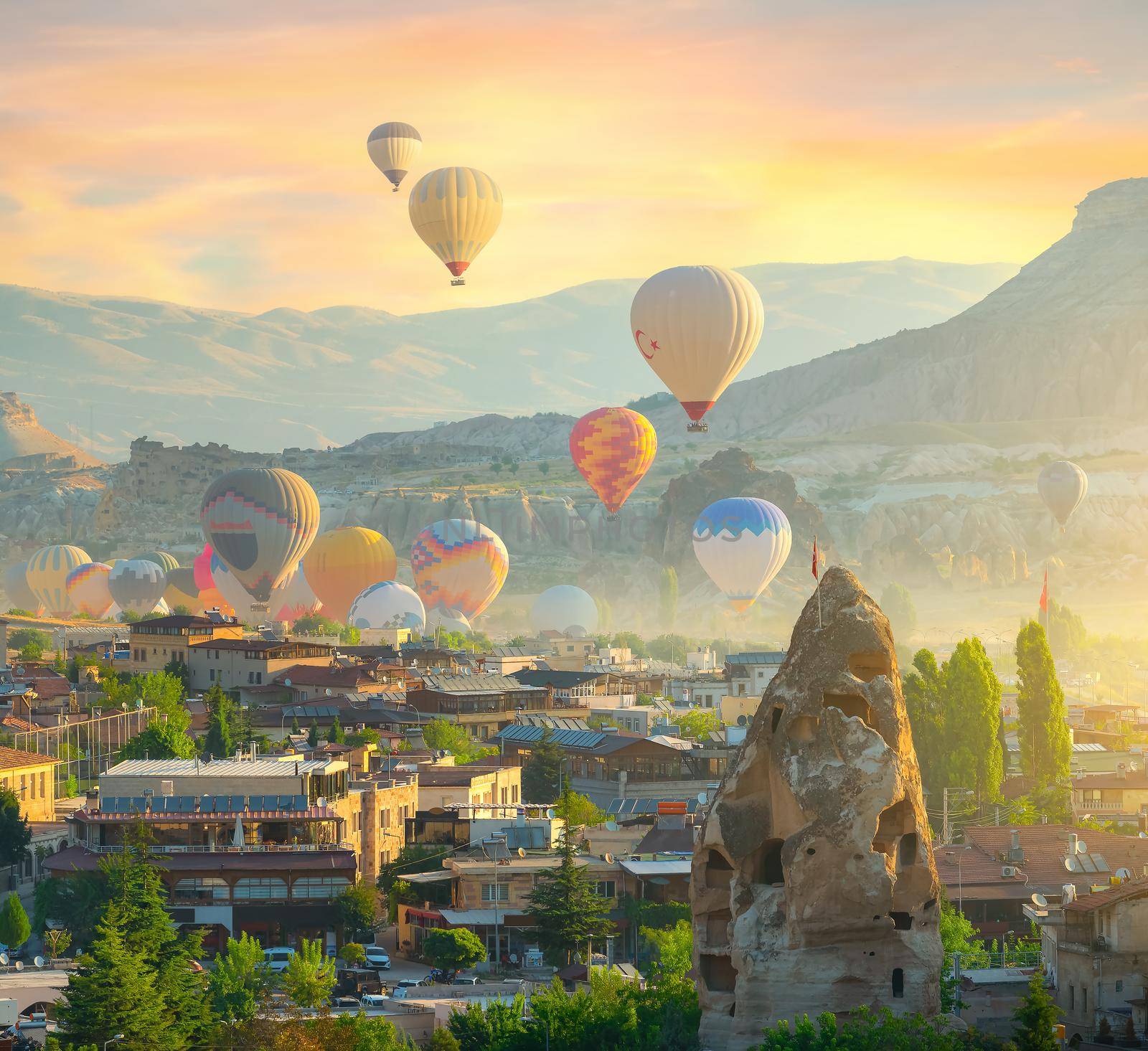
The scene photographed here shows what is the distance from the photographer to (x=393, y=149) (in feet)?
493

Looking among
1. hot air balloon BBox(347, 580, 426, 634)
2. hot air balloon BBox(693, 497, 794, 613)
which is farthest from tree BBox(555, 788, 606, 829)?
hot air balloon BBox(693, 497, 794, 613)

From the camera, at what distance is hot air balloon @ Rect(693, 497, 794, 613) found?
531ft

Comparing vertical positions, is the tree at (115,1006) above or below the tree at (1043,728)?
below

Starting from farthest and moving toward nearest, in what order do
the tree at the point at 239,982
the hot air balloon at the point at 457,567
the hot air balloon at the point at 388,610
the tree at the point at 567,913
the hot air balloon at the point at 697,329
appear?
1. the hot air balloon at the point at 457,567
2. the hot air balloon at the point at 388,610
3. the hot air balloon at the point at 697,329
4. the tree at the point at 567,913
5. the tree at the point at 239,982

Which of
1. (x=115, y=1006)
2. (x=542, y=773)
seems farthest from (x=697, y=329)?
(x=115, y=1006)

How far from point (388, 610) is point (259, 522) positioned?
50.5ft

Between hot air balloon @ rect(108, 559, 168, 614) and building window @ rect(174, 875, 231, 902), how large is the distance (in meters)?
120

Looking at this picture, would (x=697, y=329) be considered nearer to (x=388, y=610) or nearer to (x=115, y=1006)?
(x=388, y=610)

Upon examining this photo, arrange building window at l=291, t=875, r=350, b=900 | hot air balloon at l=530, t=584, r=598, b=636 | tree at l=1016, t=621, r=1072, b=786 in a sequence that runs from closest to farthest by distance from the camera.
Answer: building window at l=291, t=875, r=350, b=900 → tree at l=1016, t=621, r=1072, b=786 → hot air balloon at l=530, t=584, r=598, b=636

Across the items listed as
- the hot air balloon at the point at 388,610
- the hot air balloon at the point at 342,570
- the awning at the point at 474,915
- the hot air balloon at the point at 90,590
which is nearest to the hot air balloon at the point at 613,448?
the hot air balloon at the point at 342,570

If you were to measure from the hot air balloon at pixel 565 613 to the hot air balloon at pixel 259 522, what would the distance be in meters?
42.9

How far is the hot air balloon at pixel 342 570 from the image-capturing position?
6427 inches

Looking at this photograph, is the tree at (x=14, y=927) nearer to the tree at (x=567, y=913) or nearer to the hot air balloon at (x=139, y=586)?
the tree at (x=567, y=913)

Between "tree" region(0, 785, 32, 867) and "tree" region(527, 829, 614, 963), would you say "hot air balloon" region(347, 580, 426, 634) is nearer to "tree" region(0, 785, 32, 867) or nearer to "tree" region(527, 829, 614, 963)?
"tree" region(0, 785, 32, 867)
